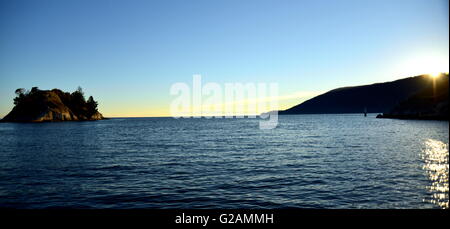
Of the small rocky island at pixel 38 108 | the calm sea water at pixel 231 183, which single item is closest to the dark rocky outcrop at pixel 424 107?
the calm sea water at pixel 231 183

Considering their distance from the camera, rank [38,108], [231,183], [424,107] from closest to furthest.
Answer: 1. [231,183]
2. [424,107]
3. [38,108]

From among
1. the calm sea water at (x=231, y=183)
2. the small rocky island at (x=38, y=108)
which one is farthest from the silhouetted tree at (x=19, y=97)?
the calm sea water at (x=231, y=183)

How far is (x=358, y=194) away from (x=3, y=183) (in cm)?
2152

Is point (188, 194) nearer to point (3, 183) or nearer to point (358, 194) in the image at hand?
point (358, 194)

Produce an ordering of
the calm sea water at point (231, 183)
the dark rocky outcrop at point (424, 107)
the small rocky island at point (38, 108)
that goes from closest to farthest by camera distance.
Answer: the calm sea water at point (231, 183) < the dark rocky outcrop at point (424, 107) < the small rocky island at point (38, 108)

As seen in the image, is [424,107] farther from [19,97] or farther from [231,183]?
[19,97]

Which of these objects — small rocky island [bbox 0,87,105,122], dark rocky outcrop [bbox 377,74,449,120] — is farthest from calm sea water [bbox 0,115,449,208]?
small rocky island [bbox 0,87,105,122]

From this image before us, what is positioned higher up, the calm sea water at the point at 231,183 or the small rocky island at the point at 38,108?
the small rocky island at the point at 38,108

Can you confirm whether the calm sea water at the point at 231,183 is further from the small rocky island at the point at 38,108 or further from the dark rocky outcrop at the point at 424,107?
the small rocky island at the point at 38,108

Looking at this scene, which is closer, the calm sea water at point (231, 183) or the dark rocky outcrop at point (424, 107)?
the calm sea water at point (231, 183)

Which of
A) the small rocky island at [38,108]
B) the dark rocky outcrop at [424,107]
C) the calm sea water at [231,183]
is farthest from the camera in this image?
the small rocky island at [38,108]

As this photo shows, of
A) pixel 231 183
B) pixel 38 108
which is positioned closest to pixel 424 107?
pixel 231 183
